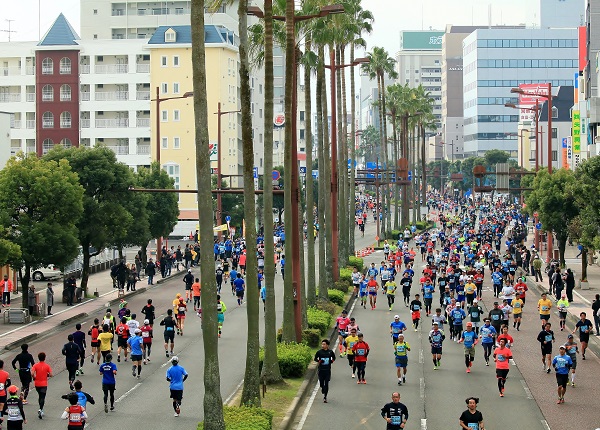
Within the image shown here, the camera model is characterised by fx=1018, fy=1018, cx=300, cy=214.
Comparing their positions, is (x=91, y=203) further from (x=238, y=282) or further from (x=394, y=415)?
(x=394, y=415)

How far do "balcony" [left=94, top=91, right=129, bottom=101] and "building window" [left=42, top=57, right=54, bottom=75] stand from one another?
5140 mm

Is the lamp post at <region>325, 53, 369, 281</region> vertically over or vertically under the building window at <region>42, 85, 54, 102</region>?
under

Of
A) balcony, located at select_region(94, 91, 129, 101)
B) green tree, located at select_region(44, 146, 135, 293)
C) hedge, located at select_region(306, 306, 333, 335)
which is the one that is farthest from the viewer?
balcony, located at select_region(94, 91, 129, 101)

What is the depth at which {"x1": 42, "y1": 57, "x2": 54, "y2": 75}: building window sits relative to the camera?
4092 inches

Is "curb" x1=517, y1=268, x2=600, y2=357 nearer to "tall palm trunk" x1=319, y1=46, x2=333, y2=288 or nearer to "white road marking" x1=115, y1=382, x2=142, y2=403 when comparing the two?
"tall palm trunk" x1=319, y1=46, x2=333, y2=288

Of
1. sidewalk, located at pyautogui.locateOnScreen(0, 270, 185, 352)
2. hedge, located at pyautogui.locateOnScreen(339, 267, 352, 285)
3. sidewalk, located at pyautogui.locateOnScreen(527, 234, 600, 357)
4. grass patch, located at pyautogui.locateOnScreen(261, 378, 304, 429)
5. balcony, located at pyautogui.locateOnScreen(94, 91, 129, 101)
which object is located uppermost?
balcony, located at pyautogui.locateOnScreen(94, 91, 129, 101)

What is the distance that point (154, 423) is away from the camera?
21719 mm

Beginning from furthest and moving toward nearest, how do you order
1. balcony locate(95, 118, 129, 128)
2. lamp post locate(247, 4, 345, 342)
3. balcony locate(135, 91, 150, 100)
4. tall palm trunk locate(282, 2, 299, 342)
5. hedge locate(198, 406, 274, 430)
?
balcony locate(135, 91, 150, 100) < balcony locate(95, 118, 129, 128) < lamp post locate(247, 4, 345, 342) < tall palm trunk locate(282, 2, 299, 342) < hedge locate(198, 406, 274, 430)

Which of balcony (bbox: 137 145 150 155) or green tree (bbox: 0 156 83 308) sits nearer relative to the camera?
green tree (bbox: 0 156 83 308)

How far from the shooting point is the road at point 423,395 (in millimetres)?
22062

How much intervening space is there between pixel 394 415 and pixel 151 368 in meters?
12.0

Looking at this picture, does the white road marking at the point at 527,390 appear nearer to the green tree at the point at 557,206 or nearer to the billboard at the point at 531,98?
the green tree at the point at 557,206

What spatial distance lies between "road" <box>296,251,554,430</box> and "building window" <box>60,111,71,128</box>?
7732cm

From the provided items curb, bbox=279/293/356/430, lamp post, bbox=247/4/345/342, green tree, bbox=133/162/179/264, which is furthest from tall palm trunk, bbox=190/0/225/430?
green tree, bbox=133/162/179/264
